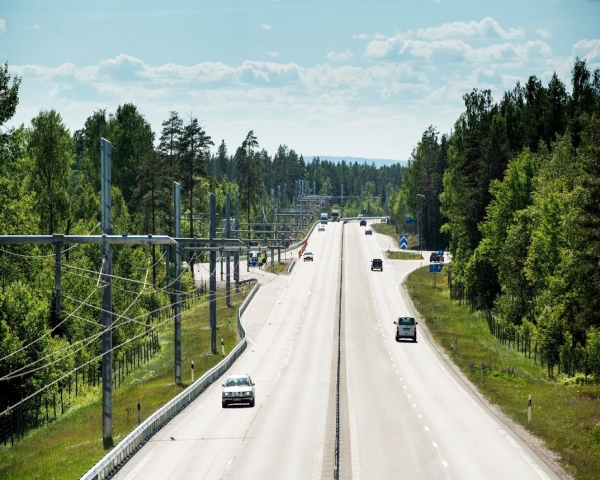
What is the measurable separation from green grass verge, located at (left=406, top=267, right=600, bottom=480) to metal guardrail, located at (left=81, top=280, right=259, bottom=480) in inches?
575

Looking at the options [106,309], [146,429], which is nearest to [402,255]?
[146,429]

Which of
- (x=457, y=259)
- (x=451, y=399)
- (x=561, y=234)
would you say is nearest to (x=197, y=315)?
(x=457, y=259)

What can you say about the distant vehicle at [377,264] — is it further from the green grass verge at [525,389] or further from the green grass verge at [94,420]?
the green grass verge at [94,420]

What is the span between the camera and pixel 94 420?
48.8 metres

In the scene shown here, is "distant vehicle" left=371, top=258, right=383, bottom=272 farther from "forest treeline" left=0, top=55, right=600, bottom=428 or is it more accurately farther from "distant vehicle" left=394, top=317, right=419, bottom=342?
"distant vehicle" left=394, top=317, right=419, bottom=342

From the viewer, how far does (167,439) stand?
40906 mm

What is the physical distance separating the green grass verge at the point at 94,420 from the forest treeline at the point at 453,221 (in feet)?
9.80

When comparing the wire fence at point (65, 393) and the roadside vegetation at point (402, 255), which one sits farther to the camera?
the roadside vegetation at point (402, 255)

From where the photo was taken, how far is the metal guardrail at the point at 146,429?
33181 millimetres

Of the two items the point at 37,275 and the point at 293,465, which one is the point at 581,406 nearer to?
the point at 293,465

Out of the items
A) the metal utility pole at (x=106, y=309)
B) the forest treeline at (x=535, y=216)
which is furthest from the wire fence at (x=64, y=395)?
the forest treeline at (x=535, y=216)

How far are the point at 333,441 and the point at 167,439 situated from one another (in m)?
6.45

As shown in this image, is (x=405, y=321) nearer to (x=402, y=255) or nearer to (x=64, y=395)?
(x=64, y=395)

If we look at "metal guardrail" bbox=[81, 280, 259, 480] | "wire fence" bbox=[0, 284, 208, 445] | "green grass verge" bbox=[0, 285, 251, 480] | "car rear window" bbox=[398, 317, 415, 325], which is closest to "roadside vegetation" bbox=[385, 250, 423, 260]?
"green grass verge" bbox=[0, 285, 251, 480]
